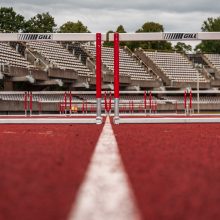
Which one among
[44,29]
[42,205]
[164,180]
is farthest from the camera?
[44,29]

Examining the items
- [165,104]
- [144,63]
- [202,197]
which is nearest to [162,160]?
[202,197]

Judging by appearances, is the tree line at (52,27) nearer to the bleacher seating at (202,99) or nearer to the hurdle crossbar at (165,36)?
the bleacher seating at (202,99)

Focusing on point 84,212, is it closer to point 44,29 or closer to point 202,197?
point 202,197

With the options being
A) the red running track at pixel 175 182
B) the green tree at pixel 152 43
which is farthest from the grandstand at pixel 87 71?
the red running track at pixel 175 182

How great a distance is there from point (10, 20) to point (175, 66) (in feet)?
74.9

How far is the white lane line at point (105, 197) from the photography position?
1.27 m

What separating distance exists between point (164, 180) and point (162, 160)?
0.77 meters

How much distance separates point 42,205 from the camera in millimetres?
1453

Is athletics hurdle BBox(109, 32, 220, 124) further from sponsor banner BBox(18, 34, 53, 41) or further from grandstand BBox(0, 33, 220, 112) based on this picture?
grandstand BBox(0, 33, 220, 112)

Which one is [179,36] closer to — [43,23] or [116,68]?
[116,68]

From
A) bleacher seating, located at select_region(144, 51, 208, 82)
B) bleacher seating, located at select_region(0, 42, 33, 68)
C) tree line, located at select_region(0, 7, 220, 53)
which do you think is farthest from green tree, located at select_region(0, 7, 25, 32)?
bleacher seating, located at select_region(0, 42, 33, 68)

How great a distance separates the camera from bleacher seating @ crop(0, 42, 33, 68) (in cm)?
2486

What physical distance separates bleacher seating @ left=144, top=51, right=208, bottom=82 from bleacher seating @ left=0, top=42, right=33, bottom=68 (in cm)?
1284

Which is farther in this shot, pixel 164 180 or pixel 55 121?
pixel 55 121
